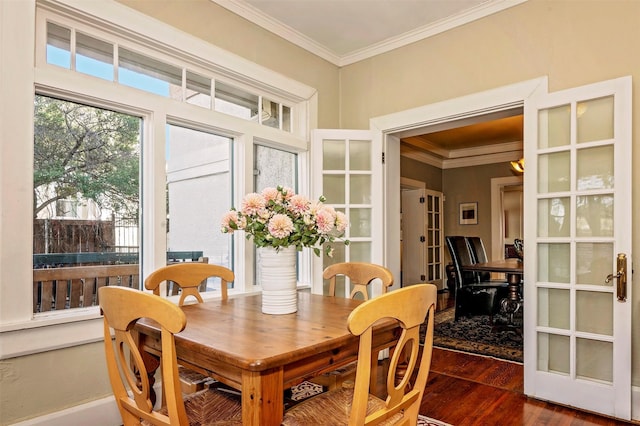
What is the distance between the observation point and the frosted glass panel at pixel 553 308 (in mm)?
2633

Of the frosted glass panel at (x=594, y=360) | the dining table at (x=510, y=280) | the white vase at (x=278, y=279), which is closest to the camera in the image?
the white vase at (x=278, y=279)

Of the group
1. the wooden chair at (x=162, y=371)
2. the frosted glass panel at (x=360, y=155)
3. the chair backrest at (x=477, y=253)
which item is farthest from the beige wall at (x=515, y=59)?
the chair backrest at (x=477, y=253)

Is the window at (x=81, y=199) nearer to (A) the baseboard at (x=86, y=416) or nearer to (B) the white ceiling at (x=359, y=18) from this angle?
(A) the baseboard at (x=86, y=416)

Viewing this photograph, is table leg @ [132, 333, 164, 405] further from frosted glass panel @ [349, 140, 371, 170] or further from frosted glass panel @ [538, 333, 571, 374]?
frosted glass panel @ [538, 333, 571, 374]

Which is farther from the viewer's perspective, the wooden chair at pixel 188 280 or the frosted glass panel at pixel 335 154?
the frosted glass panel at pixel 335 154

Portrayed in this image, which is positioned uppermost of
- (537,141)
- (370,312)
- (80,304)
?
(537,141)

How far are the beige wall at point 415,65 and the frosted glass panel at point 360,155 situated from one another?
0.81ft

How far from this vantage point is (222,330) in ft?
5.10

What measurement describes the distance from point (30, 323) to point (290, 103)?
2.45 metres

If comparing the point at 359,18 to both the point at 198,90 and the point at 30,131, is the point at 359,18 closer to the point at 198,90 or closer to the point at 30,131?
the point at 198,90

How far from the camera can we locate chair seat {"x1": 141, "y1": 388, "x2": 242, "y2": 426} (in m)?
1.43

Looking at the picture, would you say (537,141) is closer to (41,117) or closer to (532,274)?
(532,274)

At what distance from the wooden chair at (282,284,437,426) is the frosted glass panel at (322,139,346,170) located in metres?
2.18

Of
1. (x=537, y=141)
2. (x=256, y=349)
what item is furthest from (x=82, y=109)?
(x=537, y=141)
